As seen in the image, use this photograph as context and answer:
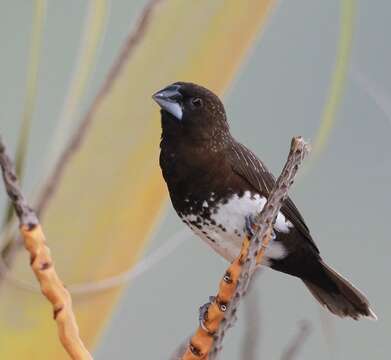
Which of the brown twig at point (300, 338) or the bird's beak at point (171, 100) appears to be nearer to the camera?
the bird's beak at point (171, 100)

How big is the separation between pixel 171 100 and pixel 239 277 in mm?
313

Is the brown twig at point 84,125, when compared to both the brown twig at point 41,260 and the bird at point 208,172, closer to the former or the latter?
the bird at point 208,172

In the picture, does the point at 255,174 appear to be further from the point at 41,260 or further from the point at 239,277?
the point at 41,260

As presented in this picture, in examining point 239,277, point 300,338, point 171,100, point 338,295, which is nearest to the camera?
point 239,277

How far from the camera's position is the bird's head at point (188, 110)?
1.04 metres

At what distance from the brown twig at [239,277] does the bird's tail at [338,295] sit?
35cm

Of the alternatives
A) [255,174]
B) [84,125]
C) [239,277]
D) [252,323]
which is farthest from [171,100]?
[252,323]

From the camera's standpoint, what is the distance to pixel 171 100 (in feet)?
3.40

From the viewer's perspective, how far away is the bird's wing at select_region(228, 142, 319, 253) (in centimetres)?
107

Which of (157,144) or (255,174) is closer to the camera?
(255,174)

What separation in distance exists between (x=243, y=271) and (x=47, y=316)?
0.71 metres

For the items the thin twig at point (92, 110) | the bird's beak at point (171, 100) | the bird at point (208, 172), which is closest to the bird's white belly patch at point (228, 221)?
the bird at point (208, 172)

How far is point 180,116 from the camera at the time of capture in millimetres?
1050

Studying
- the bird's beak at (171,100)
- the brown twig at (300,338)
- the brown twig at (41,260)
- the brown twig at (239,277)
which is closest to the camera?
the brown twig at (41,260)
